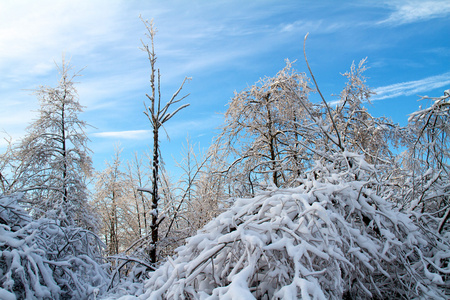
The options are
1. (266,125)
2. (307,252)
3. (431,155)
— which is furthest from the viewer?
(266,125)

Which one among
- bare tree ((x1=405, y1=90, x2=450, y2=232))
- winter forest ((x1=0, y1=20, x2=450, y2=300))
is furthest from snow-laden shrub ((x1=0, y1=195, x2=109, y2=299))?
bare tree ((x1=405, y1=90, x2=450, y2=232))

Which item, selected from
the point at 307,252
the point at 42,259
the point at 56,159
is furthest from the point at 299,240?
the point at 56,159

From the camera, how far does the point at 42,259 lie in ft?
13.5

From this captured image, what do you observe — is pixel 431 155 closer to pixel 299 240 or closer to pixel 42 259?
pixel 299 240

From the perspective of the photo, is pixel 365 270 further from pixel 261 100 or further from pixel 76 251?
pixel 261 100

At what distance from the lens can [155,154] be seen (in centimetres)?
654

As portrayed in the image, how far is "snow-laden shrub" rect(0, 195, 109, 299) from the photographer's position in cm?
377

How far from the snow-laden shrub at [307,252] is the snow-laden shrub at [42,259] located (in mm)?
1300

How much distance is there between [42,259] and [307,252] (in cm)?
364

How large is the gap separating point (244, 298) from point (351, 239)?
0.97 meters

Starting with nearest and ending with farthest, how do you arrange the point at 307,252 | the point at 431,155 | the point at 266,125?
1. the point at 307,252
2. the point at 431,155
3. the point at 266,125

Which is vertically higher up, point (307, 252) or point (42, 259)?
point (307, 252)

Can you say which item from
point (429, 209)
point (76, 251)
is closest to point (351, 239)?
point (429, 209)

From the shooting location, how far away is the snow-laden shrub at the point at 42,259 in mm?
3770
